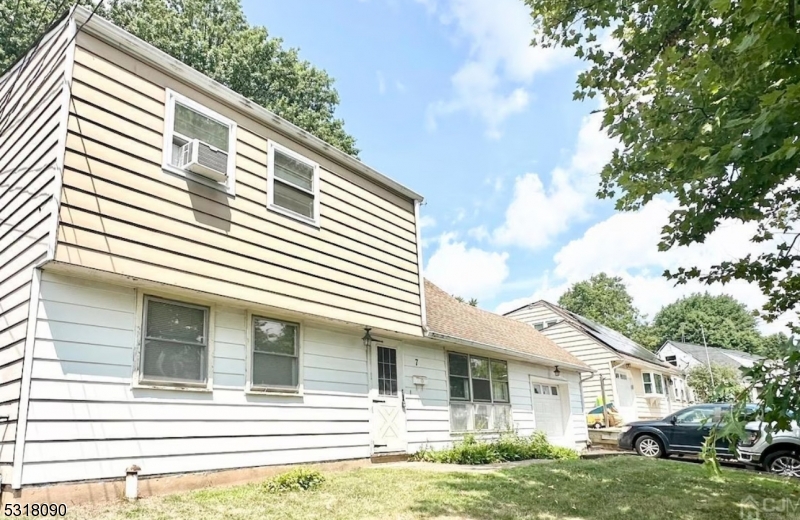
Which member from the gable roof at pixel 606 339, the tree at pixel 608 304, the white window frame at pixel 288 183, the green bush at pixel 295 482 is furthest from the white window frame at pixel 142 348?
the tree at pixel 608 304

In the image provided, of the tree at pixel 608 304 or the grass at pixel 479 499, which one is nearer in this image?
the grass at pixel 479 499

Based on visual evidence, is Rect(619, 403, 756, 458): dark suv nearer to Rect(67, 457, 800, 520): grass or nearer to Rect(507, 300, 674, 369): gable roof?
Rect(67, 457, 800, 520): grass

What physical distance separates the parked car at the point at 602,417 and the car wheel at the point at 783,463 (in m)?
10.4

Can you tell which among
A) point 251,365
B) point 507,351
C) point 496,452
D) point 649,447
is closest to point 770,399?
point 251,365

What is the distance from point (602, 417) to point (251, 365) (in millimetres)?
17926

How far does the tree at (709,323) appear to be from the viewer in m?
56.5

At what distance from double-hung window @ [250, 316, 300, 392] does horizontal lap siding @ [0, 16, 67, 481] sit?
291cm

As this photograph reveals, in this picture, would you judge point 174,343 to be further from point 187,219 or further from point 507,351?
point 507,351

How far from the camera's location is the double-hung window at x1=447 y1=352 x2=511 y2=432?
12172 mm

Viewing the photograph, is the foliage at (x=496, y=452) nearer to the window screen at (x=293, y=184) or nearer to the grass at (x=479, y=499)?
the grass at (x=479, y=499)

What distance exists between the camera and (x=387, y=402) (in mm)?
10180

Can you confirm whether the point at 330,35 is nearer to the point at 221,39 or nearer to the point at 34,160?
the point at 34,160

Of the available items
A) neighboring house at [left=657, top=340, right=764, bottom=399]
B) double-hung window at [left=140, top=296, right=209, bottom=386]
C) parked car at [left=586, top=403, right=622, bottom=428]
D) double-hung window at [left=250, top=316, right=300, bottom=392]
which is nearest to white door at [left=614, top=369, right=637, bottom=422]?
parked car at [left=586, top=403, right=622, bottom=428]

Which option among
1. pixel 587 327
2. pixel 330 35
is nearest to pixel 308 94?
pixel 330 35
